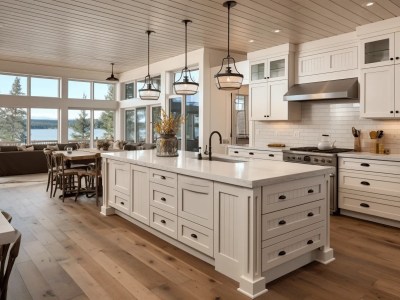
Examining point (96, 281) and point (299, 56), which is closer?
point (96, 281)

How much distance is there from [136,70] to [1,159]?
451 centimetres

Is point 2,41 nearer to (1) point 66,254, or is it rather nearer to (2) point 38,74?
(2) point 38,74

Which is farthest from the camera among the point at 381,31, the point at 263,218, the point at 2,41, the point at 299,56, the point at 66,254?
the point at 2,41

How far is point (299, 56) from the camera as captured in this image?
19.4 feet

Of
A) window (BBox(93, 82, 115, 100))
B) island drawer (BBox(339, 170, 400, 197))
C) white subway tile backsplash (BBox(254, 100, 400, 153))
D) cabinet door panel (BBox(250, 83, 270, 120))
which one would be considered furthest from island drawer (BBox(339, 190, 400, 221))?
window (BBox(93, 82, 115, 100))

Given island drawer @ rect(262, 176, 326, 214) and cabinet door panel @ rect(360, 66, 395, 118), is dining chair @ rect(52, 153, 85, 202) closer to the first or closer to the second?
island drawer @ rect(262, 176, 326, 214)

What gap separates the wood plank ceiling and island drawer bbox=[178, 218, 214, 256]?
2893 millimetres

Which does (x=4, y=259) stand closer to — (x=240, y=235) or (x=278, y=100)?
(x=240, y=235)

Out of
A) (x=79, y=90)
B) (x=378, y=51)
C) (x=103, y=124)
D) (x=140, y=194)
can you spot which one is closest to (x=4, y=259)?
(x=140, y=194)

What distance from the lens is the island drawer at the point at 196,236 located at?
2911mm

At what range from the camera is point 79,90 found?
10.7 meters

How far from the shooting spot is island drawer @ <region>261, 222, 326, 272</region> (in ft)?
8.57

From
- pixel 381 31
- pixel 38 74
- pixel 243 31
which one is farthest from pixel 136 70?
pixel 381 31

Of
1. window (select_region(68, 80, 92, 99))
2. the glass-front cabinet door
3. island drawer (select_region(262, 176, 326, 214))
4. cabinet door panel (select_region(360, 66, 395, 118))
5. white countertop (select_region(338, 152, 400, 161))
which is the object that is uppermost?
window (select_region(68, 80, 92, 99))
